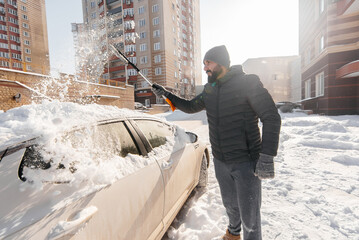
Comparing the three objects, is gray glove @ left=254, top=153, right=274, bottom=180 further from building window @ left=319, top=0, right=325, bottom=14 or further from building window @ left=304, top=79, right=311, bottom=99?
building window @ left=304, top=79, right=311, bottom=99

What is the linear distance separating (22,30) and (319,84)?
60853mm

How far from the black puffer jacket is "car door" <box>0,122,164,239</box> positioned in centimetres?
78

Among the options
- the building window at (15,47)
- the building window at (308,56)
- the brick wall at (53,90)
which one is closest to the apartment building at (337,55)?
the building window at (308,56)

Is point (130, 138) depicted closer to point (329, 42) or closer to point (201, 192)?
point (201, 192)

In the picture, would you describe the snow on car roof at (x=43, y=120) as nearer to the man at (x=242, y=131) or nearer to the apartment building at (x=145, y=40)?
the man at (x=242, y=131)

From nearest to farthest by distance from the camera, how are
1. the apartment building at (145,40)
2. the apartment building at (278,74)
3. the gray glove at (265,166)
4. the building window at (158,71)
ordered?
the gray glove at (265,166), the apartment building at (145,40), the building window at (158,71), the apartment building at (278,74)

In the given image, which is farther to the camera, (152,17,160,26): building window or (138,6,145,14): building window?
(138,6,145,14): building window

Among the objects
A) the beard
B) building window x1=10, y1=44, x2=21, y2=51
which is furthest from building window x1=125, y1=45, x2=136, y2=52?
the beard

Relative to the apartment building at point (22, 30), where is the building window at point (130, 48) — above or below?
below

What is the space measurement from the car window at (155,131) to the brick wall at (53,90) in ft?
18.9

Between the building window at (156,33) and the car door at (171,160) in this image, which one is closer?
the car door at (171,160)

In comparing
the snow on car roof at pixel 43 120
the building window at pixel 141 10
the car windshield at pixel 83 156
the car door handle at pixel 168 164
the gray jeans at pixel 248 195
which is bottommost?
the gray jeans at pixel 248 195

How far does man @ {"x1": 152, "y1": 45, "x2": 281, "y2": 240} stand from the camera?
63.1 inches

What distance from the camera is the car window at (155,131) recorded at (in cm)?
205
